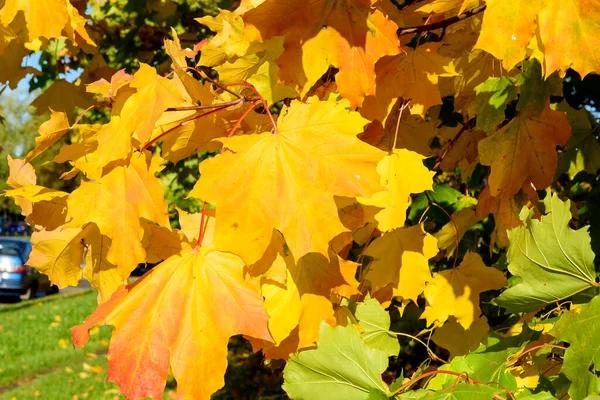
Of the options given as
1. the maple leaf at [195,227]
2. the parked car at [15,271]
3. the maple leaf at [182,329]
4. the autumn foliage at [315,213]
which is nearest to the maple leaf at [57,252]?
the autumn foliage at [315,213]

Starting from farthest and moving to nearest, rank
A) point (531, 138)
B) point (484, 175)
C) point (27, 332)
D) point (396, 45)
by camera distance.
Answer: point (27, 332) → point (484, 175) → point (531, 138) → point (396, 45)

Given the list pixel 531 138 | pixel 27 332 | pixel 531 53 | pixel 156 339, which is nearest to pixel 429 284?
pixel 531 138

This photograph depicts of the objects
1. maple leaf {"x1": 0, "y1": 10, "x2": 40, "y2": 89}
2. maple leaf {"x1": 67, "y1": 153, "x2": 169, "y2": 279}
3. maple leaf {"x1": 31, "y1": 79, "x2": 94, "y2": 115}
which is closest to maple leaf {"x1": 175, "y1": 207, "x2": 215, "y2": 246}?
maple leaf {"x1": 67, "y1": 153, "x2": 169, "y2": 279}

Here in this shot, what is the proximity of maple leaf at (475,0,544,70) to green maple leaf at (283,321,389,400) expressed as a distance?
63 cm

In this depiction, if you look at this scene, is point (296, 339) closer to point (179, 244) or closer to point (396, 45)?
point (179, 244)

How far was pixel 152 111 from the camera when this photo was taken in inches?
55.7

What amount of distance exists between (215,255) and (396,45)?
652mm

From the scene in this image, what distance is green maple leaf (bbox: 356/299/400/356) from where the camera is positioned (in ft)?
5.49

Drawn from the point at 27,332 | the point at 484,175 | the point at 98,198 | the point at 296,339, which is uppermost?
the point at 98,198

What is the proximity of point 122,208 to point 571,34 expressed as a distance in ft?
3.34

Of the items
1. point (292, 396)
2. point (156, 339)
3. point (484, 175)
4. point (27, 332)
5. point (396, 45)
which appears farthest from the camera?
point (27, 332)

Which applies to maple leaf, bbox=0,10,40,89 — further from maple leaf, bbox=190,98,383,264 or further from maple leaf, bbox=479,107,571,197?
maple leaf, bbox=479,107,571,197

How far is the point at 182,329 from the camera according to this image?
4.32 feet

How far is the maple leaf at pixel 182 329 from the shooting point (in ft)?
4.24
